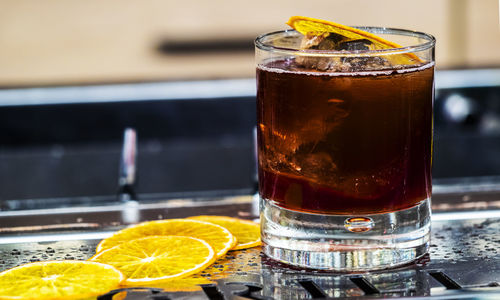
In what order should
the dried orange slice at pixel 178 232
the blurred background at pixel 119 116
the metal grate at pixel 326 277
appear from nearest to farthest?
the metal grate at pixel 326 277
the dried orange slice at pixel 178 232
the blurred background at pixel 119 116

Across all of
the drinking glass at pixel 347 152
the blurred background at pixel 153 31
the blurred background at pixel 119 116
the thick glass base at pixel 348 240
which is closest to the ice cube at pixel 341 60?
the drinking glass at pixel 347 152

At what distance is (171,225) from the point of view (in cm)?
84

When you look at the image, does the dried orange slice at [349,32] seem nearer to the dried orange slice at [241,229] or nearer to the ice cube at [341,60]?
the ice cube at [341,60]

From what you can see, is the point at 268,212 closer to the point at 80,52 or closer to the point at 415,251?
the point at 415,251

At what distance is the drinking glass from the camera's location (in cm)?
68

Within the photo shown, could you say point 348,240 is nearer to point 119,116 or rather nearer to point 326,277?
point 326,277

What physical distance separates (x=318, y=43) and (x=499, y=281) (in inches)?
10.1

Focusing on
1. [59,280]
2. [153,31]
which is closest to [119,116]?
[153,31]

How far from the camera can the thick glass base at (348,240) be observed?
2.31ft

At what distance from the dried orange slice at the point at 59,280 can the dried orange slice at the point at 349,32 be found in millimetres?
274

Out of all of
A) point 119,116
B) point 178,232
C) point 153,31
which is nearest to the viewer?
point 178,232

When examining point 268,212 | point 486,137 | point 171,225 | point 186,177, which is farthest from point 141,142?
point 268,212

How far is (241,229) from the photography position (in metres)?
0.84

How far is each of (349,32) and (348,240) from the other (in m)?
0.18
